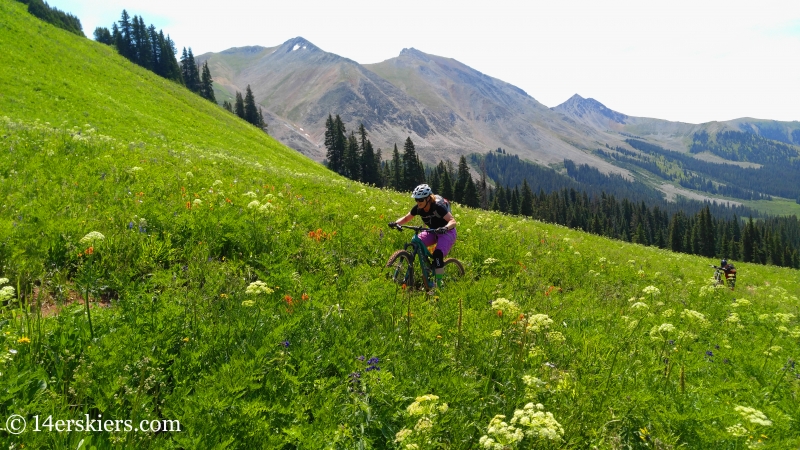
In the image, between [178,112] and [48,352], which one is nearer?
[48,352]

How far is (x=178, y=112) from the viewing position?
39.3 metres

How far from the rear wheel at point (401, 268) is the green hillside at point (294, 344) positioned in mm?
455

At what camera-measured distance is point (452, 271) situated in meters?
9.50

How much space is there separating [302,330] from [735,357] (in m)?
7.33

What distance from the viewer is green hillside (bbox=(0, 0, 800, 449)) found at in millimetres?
2992

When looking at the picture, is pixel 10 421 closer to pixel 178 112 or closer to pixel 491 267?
pixel 491 267

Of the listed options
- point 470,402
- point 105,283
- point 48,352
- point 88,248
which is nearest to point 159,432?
point 48,352

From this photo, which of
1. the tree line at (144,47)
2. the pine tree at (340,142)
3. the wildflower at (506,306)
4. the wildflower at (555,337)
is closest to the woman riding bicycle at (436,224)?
the wildflower at (555,337)

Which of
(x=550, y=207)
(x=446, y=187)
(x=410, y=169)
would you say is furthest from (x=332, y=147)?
(x=550, y=207)

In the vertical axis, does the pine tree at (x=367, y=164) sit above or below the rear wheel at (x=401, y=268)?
above

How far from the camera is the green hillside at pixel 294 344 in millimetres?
2992

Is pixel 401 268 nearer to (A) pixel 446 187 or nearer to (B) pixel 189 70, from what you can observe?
(A) pixel 446 187

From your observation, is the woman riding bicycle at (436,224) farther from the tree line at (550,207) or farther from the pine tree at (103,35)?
the pine tree at (103,35)

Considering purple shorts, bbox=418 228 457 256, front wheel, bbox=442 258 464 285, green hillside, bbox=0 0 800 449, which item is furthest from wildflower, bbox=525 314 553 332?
purple shorts, bbox=418 228 457 256
